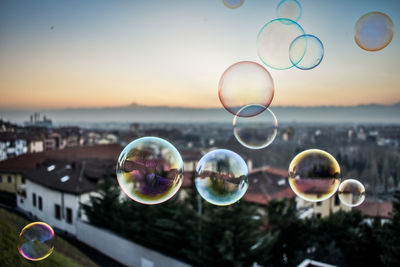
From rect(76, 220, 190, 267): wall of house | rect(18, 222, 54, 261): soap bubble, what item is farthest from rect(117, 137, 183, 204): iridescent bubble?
rect(76, 220, 190, 267): wall of house

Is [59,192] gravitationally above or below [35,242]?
below

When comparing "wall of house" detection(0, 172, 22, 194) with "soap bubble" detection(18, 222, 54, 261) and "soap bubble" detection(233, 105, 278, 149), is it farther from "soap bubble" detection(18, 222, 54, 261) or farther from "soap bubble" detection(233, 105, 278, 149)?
"soap bubble" detection(233, 105, 278, 149)

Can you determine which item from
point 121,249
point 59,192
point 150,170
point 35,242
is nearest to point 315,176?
point 150,170

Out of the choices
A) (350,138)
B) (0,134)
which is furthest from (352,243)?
(350,138)

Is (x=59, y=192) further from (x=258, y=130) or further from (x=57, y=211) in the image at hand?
(x=258, y=130)

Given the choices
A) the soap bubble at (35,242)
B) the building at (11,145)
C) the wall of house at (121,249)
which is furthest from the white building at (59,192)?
the soap bubble at (35,242)

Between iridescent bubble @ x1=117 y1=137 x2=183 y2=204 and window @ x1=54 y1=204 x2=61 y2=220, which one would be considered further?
window @ x1=54 y1=204 x2=61 y2=220

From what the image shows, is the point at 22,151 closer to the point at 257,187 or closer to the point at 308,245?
the point at 257,187
